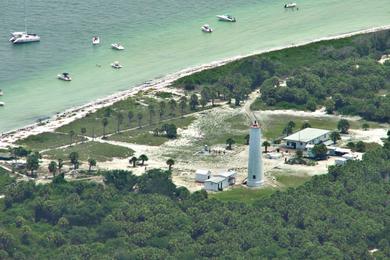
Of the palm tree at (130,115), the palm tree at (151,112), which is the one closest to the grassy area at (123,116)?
the palm tree at (151,112)

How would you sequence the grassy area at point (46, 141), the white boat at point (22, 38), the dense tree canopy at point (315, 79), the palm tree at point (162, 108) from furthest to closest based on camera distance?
the white boat at point (22, 38)
the dense tree canopy at point (315, 79)
the palm tree at point (162, 108)
the grassy area at point (46, 141)

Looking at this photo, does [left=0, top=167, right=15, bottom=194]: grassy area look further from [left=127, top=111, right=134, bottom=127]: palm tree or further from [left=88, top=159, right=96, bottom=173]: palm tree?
[left=127, top=111, right=134, bottom=127]: palm tree

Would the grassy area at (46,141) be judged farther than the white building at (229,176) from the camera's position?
Yes

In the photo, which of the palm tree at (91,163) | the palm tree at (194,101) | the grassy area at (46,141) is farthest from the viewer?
the palm tree at (194,101)

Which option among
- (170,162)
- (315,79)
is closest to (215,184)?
(170,162)

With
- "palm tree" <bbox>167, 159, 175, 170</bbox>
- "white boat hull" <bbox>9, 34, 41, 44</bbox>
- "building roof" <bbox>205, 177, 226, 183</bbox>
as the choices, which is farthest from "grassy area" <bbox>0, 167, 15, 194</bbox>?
"white boat hull" <bbox>9, 34, 41, 44</bbox>

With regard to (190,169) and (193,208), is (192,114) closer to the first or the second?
(190,169)

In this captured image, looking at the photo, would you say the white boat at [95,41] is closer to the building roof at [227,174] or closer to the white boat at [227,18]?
the white boat at [227,18]
